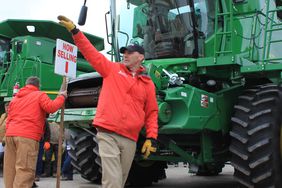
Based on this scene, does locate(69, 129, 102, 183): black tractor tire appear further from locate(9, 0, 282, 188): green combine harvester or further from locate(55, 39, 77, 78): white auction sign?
locate(55, 39, 77, 78): white auction sign

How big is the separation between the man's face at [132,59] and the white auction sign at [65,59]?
Answer: 1339mm

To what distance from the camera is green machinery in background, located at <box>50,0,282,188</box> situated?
5871 mm

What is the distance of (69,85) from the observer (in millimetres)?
6523

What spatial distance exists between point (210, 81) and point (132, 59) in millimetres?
2363

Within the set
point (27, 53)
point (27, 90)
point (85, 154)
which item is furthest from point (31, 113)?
point (27, 53)

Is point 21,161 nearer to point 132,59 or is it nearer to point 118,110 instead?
point 118,110

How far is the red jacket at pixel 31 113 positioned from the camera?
228 inches

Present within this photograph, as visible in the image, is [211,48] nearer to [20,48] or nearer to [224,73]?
[224,73]

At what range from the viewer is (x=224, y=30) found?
6727 millimetres

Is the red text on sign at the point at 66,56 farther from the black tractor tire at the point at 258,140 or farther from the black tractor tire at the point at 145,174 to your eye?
the black tractor tire at the point at 145,174

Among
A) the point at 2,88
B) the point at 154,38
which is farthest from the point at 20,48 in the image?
the point at 154,38

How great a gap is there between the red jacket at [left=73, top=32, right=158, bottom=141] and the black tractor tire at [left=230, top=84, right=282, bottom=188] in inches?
65.0

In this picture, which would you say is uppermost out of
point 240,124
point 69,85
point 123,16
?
point 123,16

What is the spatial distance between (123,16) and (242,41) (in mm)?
1996
